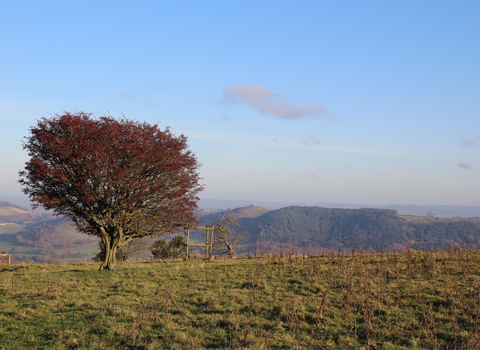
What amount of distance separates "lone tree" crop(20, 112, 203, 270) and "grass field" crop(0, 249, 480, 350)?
3953 mm

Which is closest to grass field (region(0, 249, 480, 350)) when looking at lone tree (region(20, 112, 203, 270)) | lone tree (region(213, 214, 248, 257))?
lone tree (region(20, 112, 203, 270))

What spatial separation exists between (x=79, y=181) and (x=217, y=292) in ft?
33.7

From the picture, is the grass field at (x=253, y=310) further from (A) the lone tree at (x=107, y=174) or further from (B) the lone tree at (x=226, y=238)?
(B) the lone tree at (x=226, y=238)

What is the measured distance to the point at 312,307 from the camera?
1230 centimetres

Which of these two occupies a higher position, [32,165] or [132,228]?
[32,165]

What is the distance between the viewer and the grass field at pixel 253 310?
374 inches

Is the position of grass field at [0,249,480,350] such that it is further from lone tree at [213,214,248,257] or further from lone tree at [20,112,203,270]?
lone tree at [213,214,248,257]

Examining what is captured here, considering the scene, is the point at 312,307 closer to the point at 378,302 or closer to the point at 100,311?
the point at 378,302

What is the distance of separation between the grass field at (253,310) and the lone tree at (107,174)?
3.95 meters

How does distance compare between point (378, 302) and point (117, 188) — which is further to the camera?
point (117, 188)

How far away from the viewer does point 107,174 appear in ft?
61.9

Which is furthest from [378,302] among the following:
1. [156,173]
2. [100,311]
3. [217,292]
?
[156,173]

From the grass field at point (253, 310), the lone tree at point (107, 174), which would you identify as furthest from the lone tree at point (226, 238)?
the grass field at point (253, 310)

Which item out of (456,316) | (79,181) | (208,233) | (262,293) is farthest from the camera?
(208,233)
